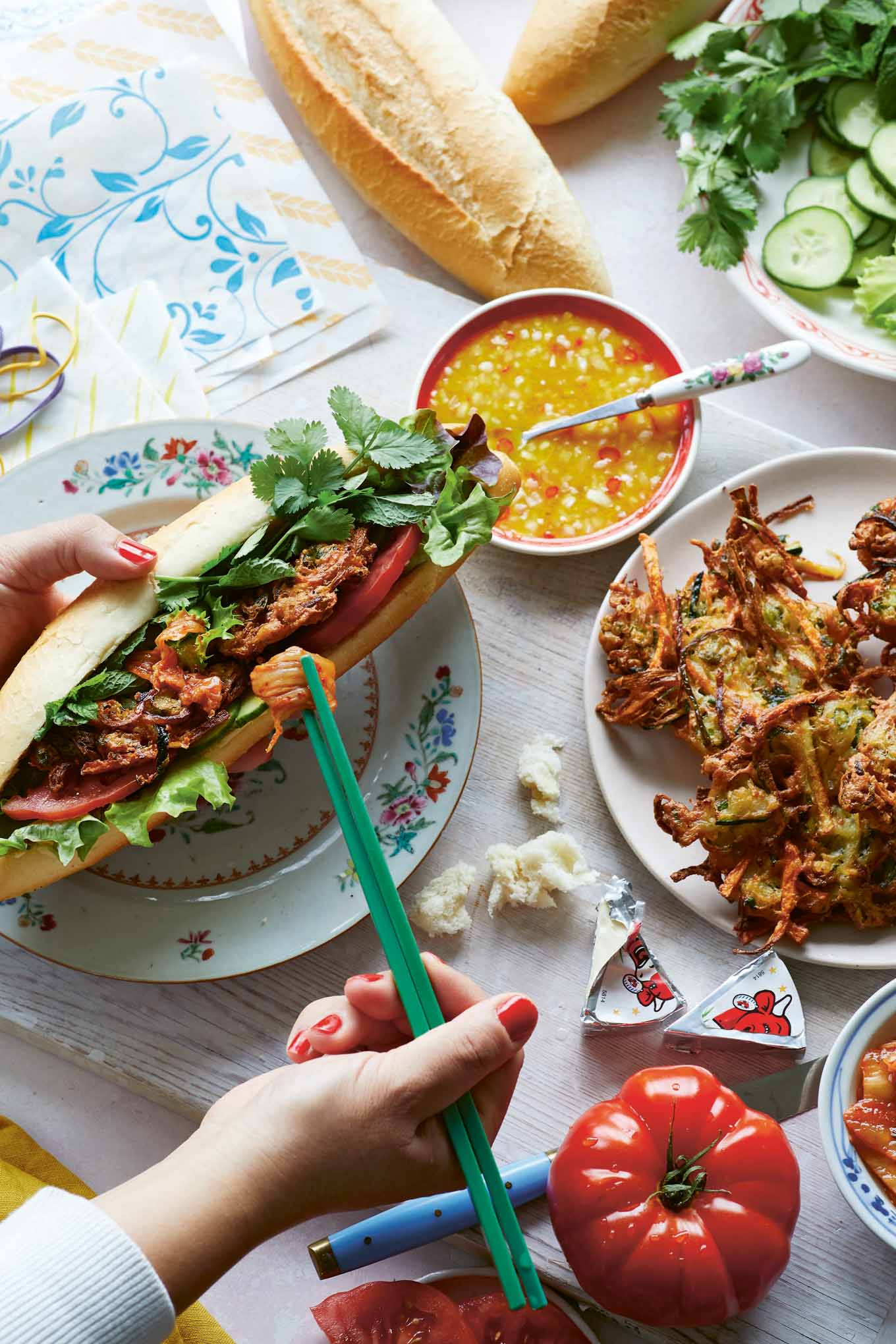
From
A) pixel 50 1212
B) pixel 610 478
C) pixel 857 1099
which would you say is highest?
pixel 610 478

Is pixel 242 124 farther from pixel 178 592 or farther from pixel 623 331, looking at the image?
pixel 178 592

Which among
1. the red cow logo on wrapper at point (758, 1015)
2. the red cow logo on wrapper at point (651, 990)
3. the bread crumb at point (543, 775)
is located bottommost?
the red cow logo on wrapper at point (758, 1015)

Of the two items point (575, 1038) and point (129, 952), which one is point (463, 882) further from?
point (129, 952)

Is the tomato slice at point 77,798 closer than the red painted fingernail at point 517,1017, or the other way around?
the red painted fingernail at point 517,1017

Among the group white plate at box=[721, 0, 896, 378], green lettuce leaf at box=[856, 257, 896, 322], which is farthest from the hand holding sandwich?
green lettuce leaf at box=[856, 257, 896, 322]

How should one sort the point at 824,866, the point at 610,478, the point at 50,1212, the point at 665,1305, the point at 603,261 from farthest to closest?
1. the point at 603,261
2. the point at 610,478
3. the point at 824,866
4. the point at 665,1305
5. the point at 50,1212

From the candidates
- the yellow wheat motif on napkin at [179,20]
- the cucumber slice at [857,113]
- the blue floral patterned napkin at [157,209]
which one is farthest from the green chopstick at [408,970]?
the yellow wheat motif on napkin at [179,20]

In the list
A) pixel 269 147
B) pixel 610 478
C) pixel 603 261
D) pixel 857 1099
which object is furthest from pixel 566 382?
pixel 857 1099

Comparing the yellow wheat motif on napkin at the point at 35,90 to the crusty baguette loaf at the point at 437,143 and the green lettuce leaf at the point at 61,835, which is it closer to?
the crusty baguette loaf at the point at 437,143
